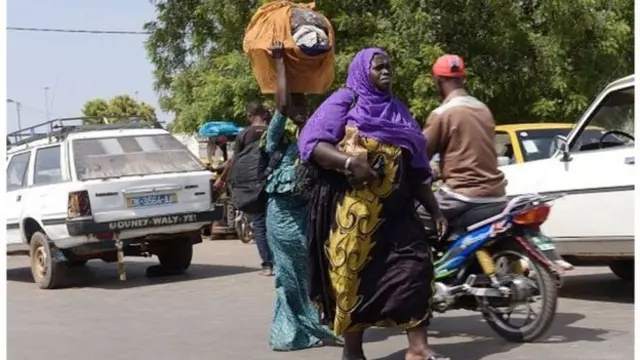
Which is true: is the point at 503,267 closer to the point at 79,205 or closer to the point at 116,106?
the point at 79,205

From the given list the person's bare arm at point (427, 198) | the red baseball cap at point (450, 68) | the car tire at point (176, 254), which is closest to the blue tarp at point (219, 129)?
the car tire at point (176, 254)

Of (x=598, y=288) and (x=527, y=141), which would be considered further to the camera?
(x=527, y=141)

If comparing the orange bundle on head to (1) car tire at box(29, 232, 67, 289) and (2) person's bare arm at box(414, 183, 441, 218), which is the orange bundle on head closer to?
(2) person's bare arm at box(414, 183, 441, 218)

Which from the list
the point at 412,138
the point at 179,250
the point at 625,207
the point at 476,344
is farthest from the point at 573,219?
the point at 179,250

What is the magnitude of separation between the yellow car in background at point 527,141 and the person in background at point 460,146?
Answer: 4.42 m

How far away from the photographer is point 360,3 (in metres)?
17.2

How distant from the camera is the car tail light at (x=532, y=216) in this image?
19.6 ft

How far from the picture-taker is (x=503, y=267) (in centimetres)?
618

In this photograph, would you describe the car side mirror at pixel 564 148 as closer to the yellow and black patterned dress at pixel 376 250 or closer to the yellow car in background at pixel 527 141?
the yellow car in background at pixel 527 141

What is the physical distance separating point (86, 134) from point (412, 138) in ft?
21.4

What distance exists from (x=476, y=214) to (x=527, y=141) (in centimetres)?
484

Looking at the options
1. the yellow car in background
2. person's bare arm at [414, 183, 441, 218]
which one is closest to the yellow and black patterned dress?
person's bare arm at [414, 183, 441, 218]

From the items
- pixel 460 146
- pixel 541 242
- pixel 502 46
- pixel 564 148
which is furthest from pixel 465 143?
pixel 502 46

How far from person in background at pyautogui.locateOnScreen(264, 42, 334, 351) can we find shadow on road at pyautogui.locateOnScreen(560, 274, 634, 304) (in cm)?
298
